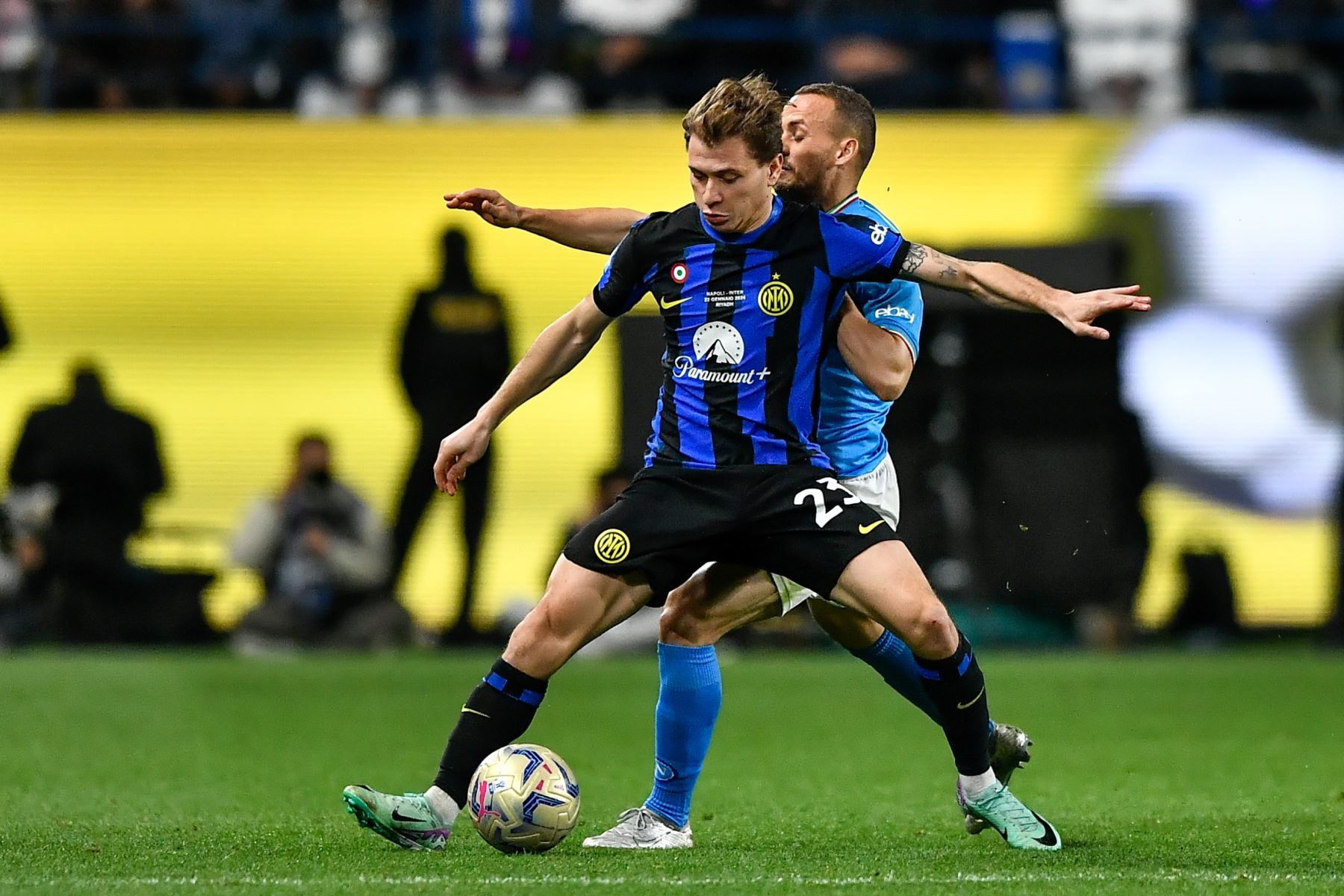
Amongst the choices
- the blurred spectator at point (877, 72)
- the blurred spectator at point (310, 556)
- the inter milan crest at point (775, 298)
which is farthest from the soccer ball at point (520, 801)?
the blurred spectator at point (877, 72)

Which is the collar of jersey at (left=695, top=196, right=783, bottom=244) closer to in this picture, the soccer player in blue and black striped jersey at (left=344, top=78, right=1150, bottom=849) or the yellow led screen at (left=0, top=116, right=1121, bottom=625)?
the soccer player in blue and black striped jersey at (left=344, top=78, right=1150, bottom=849)

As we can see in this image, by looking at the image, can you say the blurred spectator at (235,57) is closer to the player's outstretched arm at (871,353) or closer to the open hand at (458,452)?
the open hand at (458,452)

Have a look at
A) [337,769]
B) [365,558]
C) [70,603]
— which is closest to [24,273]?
[70,603]

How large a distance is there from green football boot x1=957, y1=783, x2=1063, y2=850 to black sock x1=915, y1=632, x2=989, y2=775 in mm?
87

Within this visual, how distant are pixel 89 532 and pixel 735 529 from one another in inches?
402

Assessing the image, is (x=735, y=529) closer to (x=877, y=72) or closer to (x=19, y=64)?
→ (x=877, y=72)

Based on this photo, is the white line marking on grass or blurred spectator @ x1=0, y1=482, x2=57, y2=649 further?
blurred spectator @ x1=0, y1=482, x2=57, y2=649

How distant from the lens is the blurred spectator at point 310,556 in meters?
14.8

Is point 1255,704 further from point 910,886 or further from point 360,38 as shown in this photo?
point 360,38

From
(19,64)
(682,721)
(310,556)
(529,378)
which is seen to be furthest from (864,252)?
(19,64)

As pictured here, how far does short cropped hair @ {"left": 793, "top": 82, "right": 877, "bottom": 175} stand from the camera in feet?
21.1

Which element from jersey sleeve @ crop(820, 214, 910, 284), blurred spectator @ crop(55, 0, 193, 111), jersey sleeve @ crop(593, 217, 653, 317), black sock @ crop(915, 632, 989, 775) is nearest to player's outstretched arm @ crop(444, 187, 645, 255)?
jersey sleeve @ crop(593, 217, 653, 317)

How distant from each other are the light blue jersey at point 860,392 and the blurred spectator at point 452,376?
8.85m

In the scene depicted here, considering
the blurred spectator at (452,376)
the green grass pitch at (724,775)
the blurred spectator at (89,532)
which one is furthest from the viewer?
the blurred spectator at (452,376)
